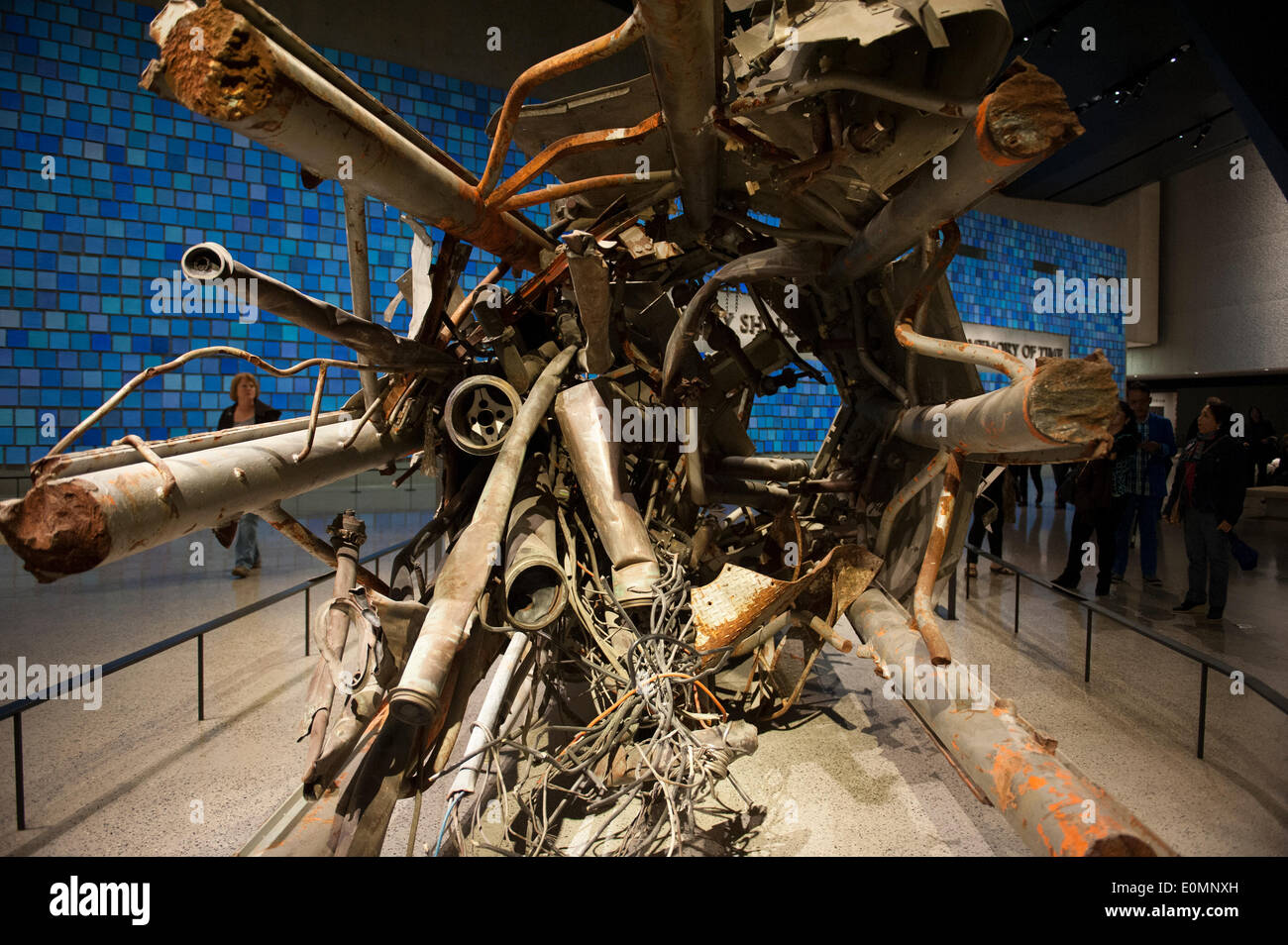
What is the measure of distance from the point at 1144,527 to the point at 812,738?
397 centimetres

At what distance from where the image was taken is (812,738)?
3.30m

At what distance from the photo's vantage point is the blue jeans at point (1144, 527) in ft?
17.7

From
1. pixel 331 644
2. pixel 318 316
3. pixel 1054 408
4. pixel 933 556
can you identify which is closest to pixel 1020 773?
pixel 933 556

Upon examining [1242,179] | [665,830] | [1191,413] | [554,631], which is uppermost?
[1242,179]

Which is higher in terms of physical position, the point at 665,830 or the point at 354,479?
the point at 354,479

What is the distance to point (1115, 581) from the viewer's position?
18.6 feet

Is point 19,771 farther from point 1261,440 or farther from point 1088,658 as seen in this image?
point 1261,440

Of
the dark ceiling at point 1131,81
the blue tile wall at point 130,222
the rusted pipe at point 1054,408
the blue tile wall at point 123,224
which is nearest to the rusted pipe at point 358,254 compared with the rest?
the rusted pipe at point 1054,408

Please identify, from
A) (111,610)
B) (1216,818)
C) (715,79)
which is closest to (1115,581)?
(1216,818)

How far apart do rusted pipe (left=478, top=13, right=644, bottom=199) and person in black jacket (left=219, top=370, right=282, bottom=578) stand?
2.84 meters

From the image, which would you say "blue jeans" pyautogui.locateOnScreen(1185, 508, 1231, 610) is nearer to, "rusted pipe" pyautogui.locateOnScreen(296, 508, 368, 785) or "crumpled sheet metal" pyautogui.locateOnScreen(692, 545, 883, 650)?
"crumpled sheet metal" pyautogui.locateOnScreen(692, 545, 883, 650)

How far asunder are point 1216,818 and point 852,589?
1.55 meters

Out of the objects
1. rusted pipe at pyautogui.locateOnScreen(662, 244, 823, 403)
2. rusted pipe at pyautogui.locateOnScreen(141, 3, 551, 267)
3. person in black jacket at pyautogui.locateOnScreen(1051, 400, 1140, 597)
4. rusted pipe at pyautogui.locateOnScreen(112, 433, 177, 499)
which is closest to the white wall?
person in black jacket at pyautogui.locateOnScreen(1051, 400, 1140, 597)
